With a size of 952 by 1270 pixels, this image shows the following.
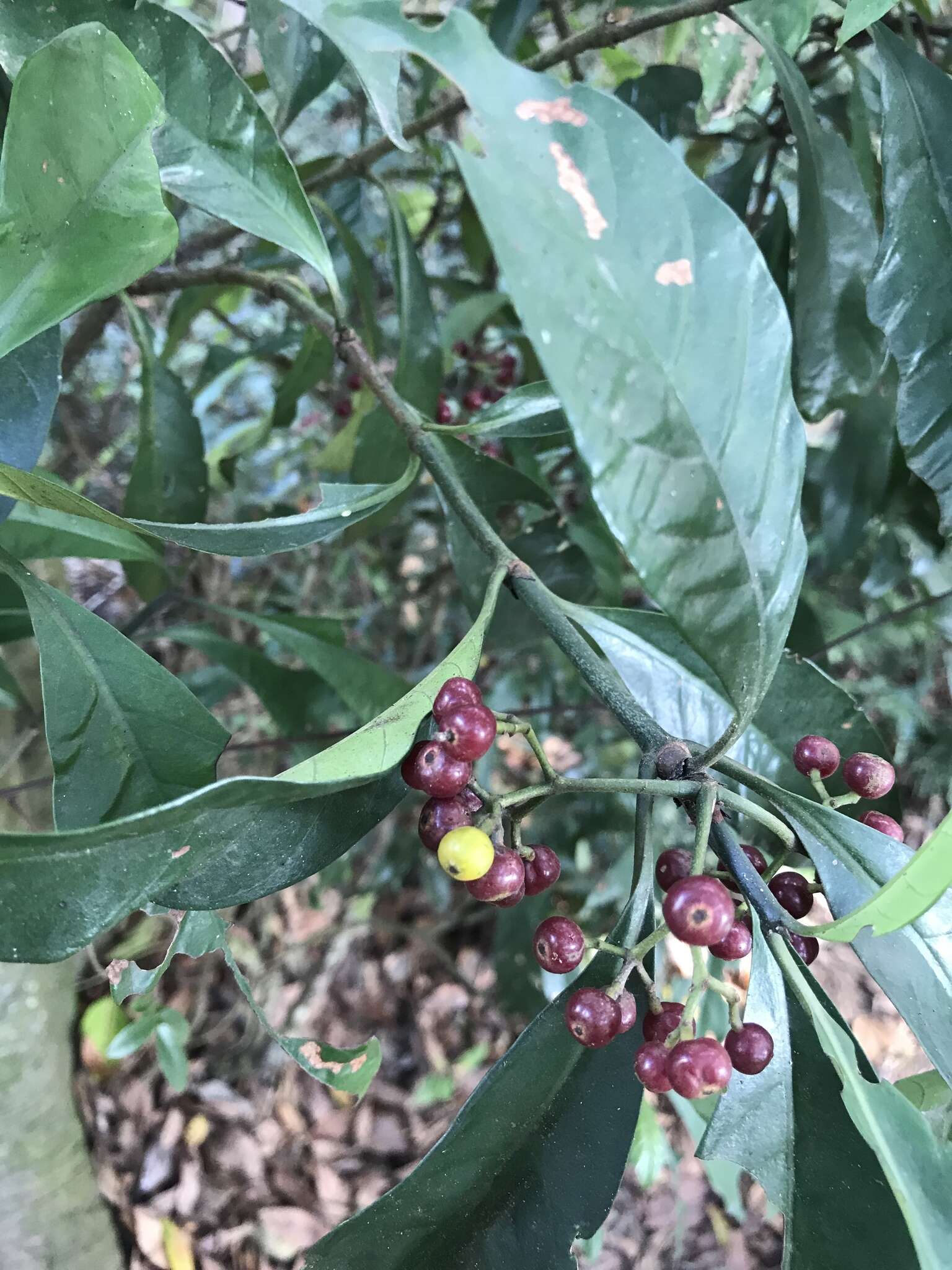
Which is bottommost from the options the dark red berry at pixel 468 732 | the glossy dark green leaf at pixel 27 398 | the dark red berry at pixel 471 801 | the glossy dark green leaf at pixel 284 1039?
the glossy dark green leaf at pixel 284 1039

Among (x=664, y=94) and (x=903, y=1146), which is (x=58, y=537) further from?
(x=664, y=94)

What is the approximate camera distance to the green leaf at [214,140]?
525 millimetres

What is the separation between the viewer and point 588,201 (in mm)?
295

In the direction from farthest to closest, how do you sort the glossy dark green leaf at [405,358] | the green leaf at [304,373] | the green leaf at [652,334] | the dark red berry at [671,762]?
the green leaf at [304,373], the glossy dark green leaf at [405,358], the dark red berry at [671,762], the green leaf at [652,334]

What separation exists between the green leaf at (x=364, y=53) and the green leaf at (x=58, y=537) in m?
0.36

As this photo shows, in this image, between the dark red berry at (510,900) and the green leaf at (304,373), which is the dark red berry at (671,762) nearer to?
the dark red berry at (510,900)

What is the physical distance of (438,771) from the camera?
37 cm

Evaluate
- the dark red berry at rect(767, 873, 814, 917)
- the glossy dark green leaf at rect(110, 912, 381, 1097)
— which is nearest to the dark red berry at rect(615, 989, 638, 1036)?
the dark red berry at rect(767, 873, 814, 917)

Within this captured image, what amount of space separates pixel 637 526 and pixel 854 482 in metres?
0.77

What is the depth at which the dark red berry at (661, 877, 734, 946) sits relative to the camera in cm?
33

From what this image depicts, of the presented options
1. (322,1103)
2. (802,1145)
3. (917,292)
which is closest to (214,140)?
(917,292)

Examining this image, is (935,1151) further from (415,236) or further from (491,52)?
(415,236)

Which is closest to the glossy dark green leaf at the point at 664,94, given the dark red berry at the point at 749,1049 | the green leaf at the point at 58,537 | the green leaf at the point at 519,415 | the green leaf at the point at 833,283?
the green leaf at the point at 833,283

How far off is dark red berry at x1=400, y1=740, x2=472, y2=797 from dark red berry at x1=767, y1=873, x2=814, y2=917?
20 centimetres
